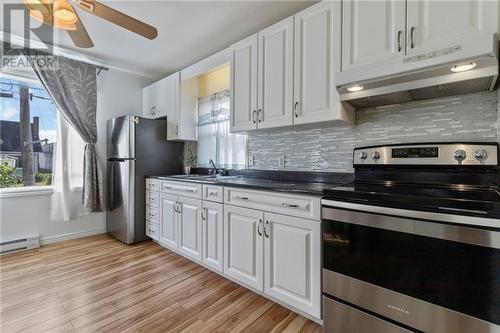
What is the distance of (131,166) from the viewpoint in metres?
2.94

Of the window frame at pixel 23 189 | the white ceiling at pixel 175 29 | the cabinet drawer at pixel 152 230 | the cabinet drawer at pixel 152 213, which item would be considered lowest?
the cabinet drawer at pixel 152 230

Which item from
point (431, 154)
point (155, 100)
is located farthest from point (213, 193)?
point (155, 100)

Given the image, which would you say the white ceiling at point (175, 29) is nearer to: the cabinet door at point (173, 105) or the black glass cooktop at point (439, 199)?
the cabinet door at point (173, 105)

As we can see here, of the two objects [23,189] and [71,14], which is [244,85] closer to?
[71,14]

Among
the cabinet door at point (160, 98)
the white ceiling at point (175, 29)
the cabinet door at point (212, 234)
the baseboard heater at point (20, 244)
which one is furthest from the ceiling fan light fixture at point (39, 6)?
the baseboard heater at point (20, 244)

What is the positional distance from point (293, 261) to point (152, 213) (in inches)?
Result: 79.9

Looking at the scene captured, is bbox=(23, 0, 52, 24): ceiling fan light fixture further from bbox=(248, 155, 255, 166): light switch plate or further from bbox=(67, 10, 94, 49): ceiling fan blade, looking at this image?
bbox=(248, 155, 255, 166): light switch plate

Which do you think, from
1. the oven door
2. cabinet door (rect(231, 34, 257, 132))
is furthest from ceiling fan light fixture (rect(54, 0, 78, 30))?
the oven door

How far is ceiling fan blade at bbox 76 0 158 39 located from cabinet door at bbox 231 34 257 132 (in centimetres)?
81

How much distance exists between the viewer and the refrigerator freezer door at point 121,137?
2914 mm

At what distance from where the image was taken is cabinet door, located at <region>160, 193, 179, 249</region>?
2.61 metres

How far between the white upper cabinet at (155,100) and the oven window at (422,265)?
9.40ft

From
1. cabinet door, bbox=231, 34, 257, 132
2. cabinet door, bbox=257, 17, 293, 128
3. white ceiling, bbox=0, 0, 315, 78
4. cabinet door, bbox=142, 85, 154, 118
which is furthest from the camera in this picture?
cabinet door, bbox=142, 85, 154, 118

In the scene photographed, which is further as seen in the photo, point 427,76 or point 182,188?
point 182,188
